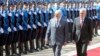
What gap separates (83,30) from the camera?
9.79 metres

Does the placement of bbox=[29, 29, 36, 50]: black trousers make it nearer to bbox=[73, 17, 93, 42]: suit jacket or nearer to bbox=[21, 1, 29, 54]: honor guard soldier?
bbox=[21, 1, 29, 54]: honor guard soldier

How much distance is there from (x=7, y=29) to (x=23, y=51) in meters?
1.81

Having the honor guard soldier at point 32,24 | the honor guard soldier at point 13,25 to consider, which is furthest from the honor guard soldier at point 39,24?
the honor guard soldier at point 13,25

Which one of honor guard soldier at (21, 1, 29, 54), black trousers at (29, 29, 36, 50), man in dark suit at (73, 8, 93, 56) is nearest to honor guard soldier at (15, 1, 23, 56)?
honor guard soldier at (21, 1, 29, 54)

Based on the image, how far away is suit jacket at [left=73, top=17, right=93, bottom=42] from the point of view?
9.79 metres

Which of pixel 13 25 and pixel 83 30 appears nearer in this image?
pixel 83 30

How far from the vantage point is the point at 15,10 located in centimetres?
1260

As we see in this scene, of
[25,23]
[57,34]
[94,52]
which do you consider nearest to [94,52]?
[94,52]

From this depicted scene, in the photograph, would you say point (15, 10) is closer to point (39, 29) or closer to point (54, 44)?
point (39, 29)

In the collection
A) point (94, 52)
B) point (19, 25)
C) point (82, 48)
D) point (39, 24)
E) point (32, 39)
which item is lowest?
point (94, 52)

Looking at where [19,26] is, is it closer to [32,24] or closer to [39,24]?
[32,24]

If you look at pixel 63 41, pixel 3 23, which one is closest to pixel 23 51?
pixel 3 23

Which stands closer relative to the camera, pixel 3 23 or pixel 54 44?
pixel 54 44

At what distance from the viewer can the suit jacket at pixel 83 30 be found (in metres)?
9.79
